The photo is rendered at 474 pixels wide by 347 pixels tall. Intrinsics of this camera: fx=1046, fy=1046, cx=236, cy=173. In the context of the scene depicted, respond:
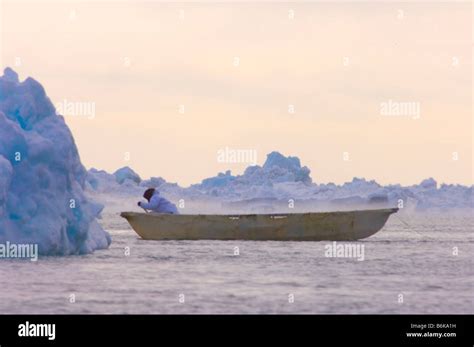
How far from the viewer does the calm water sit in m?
30.0

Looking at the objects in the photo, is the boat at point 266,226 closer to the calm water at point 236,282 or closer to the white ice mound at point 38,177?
the calm water at point 236,282

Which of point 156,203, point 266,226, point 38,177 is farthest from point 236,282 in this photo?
point 156,203

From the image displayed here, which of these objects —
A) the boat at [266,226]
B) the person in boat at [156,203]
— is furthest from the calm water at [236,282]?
the person in boat at [156,203]

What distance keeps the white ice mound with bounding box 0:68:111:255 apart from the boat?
1591cm

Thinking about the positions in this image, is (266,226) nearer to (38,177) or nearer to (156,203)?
(156,203)

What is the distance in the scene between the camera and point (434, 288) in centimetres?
3606

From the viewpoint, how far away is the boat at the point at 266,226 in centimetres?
5697

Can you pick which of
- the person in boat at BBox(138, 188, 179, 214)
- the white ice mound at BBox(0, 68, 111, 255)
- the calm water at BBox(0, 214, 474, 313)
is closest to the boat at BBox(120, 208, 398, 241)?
the person in boat at BBox(138, 188, 179, 214)

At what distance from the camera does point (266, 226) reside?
58344 mm

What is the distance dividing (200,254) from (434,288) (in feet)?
52.7
